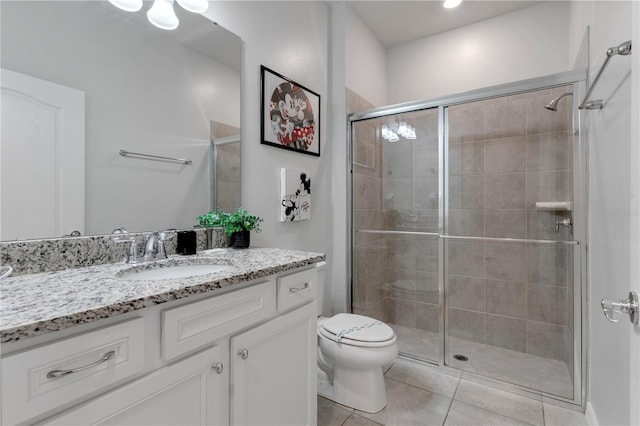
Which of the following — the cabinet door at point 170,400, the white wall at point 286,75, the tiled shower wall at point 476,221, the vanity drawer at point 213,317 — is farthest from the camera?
the tiled shower wall at point 476,221

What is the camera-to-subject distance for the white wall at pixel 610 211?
40.0 inches

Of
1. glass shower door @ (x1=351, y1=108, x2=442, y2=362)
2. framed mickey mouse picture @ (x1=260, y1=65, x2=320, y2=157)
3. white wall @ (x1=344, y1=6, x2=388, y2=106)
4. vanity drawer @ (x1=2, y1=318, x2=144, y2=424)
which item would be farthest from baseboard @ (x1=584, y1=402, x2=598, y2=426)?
white wall @ (x1=344, y1=6, x2=388, y2=106)

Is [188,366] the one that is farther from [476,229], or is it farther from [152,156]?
[476,229]

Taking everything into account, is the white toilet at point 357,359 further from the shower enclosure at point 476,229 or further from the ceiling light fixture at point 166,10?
the ceiling light fixture at point 166,10

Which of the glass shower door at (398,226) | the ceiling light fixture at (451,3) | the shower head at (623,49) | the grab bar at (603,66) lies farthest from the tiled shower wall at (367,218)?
the shower head at (623,49)

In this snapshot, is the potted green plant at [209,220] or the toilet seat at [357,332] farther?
the toilet seat at [357,332]

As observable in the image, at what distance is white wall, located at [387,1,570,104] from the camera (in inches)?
95.1

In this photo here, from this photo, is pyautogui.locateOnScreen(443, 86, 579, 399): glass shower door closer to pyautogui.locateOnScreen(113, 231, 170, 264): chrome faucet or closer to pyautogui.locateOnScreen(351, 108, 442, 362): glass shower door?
pyautogui.locateOnScreen(351, 108, 442, 362): glass shower door

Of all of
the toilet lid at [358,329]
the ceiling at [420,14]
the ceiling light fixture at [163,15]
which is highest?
the ceiling at [420,14]

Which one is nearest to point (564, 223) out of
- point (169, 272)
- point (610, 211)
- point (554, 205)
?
point (554, 205)

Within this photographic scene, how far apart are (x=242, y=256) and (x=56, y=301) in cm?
72

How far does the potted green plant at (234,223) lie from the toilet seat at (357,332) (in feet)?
2.30

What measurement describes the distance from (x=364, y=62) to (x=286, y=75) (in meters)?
1.03

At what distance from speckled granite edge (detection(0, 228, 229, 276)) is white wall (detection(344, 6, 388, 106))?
6.69 ft
